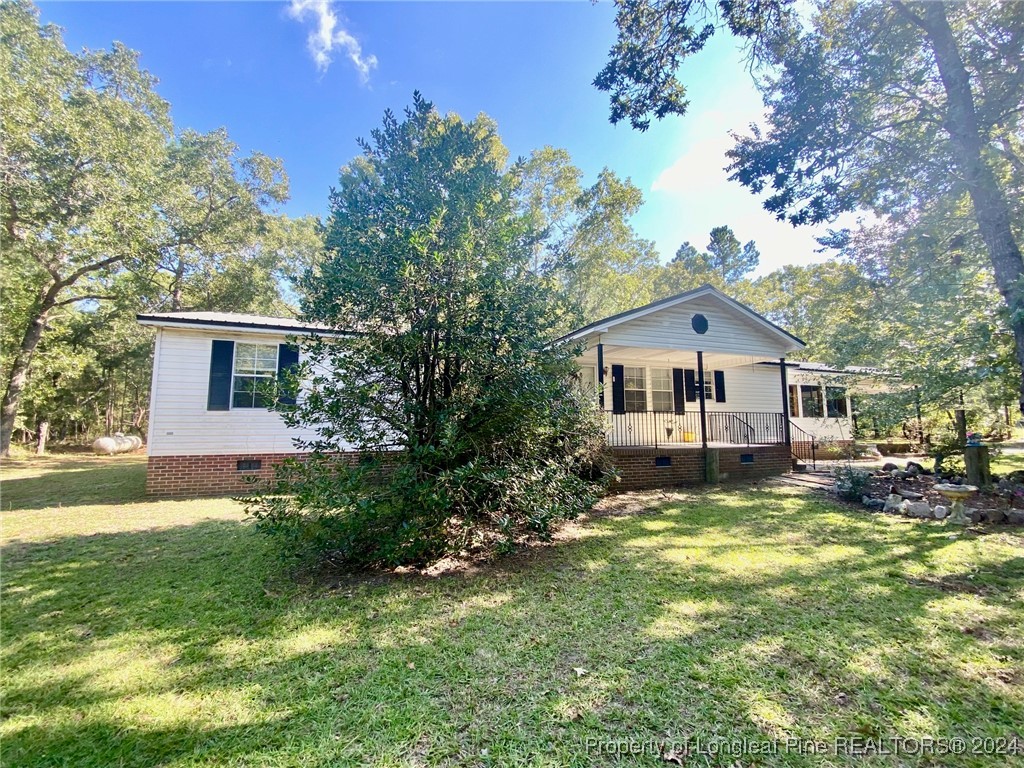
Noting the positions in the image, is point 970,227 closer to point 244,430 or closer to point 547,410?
point 547,410

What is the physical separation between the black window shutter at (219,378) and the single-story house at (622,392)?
19mm

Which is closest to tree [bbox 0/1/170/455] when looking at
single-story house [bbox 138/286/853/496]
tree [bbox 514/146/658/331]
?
single-story house [bbox 138/286/853/496]

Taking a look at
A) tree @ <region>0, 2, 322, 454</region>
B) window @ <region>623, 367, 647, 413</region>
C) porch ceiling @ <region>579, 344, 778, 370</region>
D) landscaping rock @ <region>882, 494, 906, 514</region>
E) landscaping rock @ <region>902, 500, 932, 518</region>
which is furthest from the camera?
window @ <region>623, 367, 647, 413</region>

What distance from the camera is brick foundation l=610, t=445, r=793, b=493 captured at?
31.3 feet

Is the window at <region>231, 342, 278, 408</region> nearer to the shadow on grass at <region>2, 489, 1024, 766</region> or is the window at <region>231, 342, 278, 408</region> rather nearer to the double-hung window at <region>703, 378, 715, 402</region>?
the shadow on grass at <region>2, 489, 1024, 766</region>

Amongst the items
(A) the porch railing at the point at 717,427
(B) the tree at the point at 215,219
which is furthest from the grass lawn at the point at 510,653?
(B) the tree at the point at 215,219

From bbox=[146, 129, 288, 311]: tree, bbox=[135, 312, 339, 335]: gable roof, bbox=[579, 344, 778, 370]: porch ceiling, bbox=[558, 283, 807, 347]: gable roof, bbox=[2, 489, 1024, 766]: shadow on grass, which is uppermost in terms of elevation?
bbox=[146, 129, 288, 311]: tree

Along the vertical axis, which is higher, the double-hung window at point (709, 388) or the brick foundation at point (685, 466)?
the double-hung window at point (709, 388)

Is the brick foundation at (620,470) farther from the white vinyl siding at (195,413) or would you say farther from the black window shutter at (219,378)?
the black window shutter at (219,378)

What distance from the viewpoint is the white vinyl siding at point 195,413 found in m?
8.77

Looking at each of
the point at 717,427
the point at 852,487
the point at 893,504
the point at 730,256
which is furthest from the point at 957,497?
the point at 730,256

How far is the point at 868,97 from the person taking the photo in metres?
8.20

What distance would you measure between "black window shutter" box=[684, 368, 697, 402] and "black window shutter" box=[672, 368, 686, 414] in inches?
8.2

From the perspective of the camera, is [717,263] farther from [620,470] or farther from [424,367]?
[424,367]
